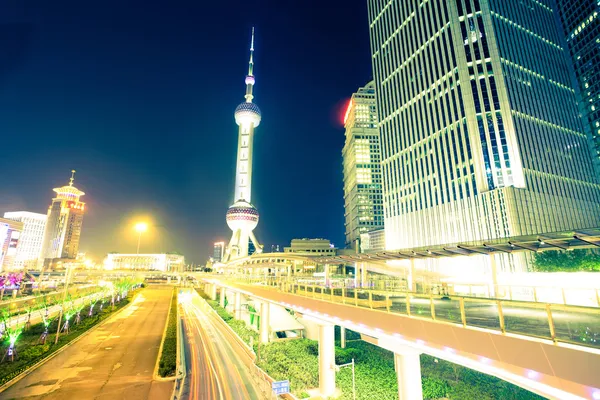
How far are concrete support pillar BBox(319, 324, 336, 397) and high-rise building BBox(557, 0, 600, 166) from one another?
9605 centimetres

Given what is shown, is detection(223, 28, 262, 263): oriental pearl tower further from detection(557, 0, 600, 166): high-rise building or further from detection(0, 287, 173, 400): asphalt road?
detection(557, 0, 600, 166): high-rise building

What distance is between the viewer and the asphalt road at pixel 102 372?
19594mm

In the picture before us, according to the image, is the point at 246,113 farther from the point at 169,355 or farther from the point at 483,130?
the point at 169,355

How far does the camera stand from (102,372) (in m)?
23.5

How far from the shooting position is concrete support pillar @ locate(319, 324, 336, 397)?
20.1 m

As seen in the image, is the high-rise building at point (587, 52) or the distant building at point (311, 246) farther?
the distant building at point (311, 246)

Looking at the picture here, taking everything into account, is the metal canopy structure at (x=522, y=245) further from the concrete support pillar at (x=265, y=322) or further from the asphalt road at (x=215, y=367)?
the concrete support pillar at (x=265, y=322)

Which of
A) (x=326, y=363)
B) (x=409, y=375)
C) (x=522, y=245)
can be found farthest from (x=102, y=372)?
(x=522, y=245)

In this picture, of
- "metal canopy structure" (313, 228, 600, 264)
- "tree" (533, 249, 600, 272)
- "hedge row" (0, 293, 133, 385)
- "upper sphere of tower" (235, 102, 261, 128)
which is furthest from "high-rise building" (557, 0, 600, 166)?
"upper sphere of tower" (235, 102, 261, 128)

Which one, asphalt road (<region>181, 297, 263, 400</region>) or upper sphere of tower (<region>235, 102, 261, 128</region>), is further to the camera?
upper sphere of tower (<region>235, 102, 261, 128</region>)

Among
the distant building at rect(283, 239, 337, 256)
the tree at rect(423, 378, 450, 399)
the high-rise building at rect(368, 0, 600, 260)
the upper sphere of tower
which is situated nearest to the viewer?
the tree at rect(423, 378, 450, 399)

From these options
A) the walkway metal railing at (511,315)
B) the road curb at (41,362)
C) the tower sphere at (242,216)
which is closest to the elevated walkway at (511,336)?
the walkway metal railing at (511,315)

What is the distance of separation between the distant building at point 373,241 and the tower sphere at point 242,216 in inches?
2382

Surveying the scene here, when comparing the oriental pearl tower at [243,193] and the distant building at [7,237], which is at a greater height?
the oriental pearl tower at [243,193]
